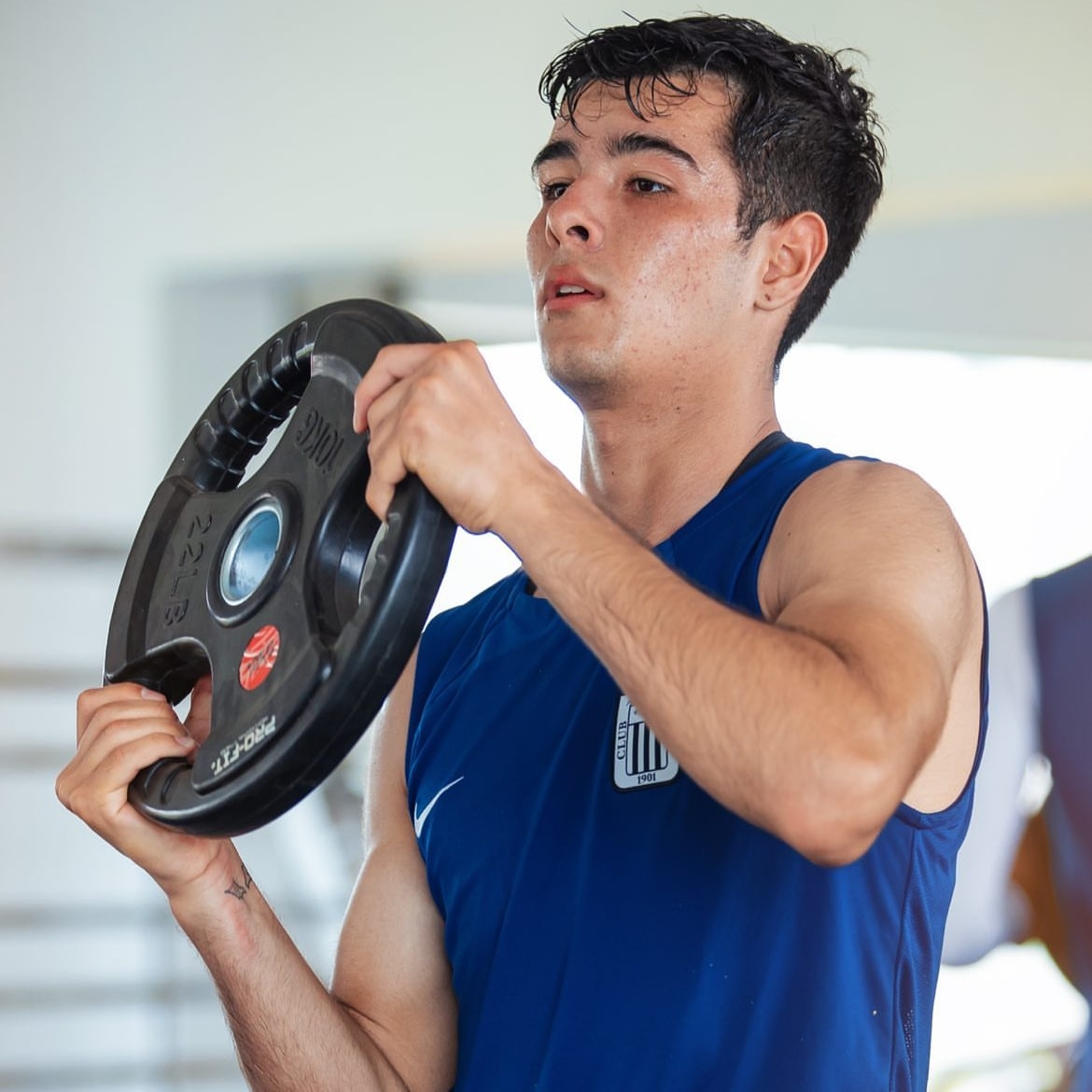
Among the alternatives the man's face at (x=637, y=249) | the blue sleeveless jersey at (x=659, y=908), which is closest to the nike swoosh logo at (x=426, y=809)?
the blue sleeveless jersey at (x=659, y=908)

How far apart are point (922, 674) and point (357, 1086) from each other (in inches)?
26.0

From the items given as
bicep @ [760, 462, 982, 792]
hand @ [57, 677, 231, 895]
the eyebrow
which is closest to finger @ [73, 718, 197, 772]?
hand @ [57, 677, 231, 895]

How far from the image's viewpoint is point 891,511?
97 cm

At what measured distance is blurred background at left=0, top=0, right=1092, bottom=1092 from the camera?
265 centimetres

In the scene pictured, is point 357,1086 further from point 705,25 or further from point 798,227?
point 705,25

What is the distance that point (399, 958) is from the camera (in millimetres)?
1271

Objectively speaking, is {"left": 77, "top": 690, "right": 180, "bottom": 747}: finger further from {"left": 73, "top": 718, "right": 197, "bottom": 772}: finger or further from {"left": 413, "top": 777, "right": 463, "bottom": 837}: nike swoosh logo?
{"left": 413, "top": 777, "right": 463, "bottom": 837}: nike swoosh logo

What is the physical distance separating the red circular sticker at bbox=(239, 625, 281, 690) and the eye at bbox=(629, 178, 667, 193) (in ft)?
1.97

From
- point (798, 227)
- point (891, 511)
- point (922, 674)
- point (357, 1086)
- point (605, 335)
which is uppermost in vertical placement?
point (798, 227)

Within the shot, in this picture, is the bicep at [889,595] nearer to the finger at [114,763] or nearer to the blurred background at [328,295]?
the finger at [114,763]

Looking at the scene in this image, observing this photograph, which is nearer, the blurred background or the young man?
the young man

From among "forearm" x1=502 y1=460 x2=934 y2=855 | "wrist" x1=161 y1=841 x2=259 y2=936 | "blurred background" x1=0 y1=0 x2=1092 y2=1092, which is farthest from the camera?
"blurred background" x1=0 y1=0 x2=1092 y2=1092

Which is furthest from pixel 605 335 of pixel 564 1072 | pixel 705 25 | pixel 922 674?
pixel 564 1072

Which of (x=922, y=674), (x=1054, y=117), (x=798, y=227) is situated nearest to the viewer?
(x=922, y=674)
